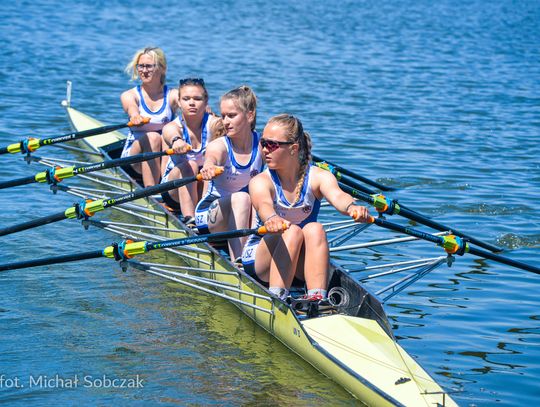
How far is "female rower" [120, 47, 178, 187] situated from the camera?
1044 cm

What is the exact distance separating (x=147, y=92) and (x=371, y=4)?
1207 inches

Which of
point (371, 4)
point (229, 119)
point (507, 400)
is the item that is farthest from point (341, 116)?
point (371, 4)

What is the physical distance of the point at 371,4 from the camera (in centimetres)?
3991

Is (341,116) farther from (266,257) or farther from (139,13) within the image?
(139,13)

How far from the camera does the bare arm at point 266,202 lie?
21.6ft

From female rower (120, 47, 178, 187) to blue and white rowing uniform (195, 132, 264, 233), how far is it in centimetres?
210

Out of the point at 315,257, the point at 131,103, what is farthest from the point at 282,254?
the point at 131,103

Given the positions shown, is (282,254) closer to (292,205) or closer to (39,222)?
(292,205)

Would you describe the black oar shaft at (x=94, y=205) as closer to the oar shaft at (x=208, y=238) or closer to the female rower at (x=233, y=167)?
the female rower at (x=233, y=167)

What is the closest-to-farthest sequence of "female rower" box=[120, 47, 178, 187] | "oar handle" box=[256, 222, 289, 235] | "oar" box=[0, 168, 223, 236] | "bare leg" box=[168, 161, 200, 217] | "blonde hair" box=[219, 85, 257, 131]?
1. "oar handle" box=[256, 222, 289, 235]
2. "blonde hair" box=[219, 85, 257, 131]
3. "oar" box=[0, 168, 223, 236]
4. "bare leg" box=[168, 161, 200, 217]
5. "female rower" box=[120, 47, 178, 187]

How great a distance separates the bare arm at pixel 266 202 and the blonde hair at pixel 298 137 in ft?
0.80

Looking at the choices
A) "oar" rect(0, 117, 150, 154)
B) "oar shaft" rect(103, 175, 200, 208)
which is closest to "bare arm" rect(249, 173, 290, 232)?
"oar shaft" rect(103, 175, 200, 208)

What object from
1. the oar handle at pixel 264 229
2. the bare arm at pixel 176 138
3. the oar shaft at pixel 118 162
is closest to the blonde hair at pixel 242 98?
the bare arm at pixel 176 138

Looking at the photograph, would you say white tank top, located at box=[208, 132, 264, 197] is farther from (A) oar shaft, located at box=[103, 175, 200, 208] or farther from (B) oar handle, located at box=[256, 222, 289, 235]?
(B) oar handle, located at box=[256, 222, 289, 235]
